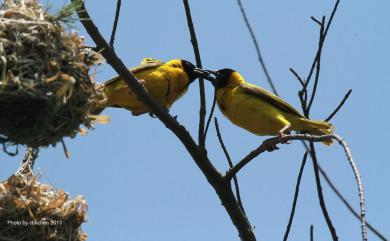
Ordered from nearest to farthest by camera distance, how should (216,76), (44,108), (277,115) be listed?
(44,108) → (277,115) → (216,76)

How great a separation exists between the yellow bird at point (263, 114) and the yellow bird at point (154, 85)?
365 millimetres

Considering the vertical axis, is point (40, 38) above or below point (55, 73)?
above

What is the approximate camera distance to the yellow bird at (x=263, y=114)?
491cm

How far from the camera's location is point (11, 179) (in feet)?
9.37

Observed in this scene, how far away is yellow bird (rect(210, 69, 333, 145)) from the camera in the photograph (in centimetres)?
491

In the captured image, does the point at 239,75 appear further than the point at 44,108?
Yes

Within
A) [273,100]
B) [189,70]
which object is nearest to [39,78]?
[273,100]

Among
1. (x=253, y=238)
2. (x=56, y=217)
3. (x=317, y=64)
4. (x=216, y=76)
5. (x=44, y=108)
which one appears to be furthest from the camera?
(x=216, y=76)

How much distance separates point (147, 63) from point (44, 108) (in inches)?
110

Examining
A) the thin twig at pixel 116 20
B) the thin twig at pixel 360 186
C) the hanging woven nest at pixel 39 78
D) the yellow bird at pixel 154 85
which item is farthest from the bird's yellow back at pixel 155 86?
the thin twig at pixel 360 186

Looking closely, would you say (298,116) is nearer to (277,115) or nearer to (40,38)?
(277,115)

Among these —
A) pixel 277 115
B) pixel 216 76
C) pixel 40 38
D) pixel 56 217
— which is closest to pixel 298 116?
pixel 277 115

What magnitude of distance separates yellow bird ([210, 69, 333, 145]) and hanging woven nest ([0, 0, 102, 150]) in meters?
2.47

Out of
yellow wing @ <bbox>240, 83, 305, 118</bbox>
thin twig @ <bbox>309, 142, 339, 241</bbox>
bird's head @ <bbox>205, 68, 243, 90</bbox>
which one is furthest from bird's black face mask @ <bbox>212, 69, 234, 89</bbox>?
thin twig @ <bbox>309, 142, 339, 241</bbox>
